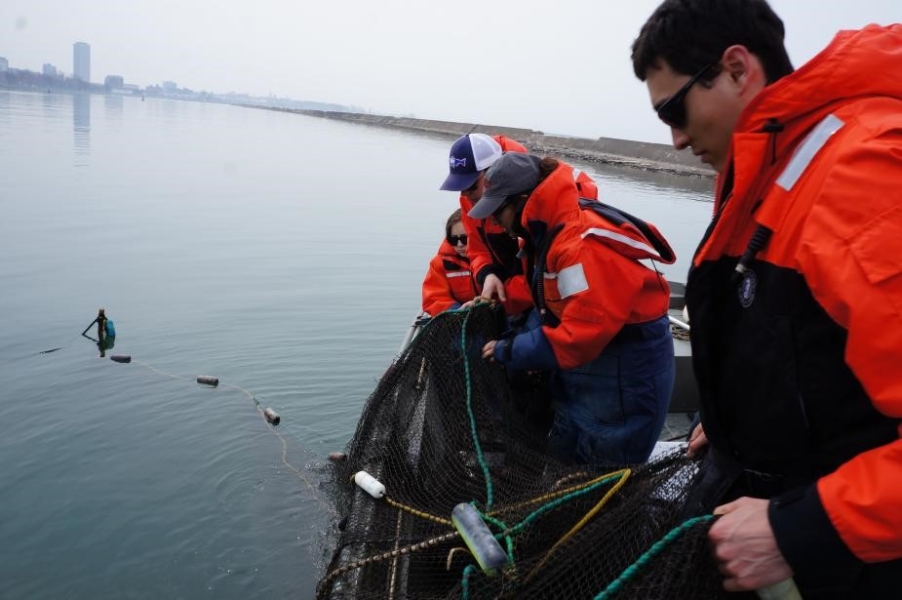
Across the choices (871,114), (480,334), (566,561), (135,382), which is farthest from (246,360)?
(871,114)

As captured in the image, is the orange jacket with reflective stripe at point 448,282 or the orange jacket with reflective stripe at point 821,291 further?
the orange jacket with reflective stripe at point 448,282

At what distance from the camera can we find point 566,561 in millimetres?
1859

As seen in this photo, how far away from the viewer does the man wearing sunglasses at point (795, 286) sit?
1127mm

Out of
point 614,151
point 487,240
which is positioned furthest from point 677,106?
point 614,151

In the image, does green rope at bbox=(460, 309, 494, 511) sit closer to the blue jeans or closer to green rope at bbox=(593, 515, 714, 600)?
the blue jeans

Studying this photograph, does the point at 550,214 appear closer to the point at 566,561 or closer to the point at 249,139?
the point at 566,561

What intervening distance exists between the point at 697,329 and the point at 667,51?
0.67 m

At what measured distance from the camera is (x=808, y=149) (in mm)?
1271

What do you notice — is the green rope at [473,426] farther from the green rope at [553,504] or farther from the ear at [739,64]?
the ear at [739,64]

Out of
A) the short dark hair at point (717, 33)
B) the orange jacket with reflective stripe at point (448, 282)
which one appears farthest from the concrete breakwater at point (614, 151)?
the short dark hair at point (717, 33)

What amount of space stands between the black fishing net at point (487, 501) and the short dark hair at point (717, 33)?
1067mm

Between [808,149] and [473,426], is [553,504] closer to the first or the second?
[473,426]

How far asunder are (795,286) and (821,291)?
0.34 feet

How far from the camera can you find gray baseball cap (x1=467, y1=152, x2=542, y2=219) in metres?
3.21
